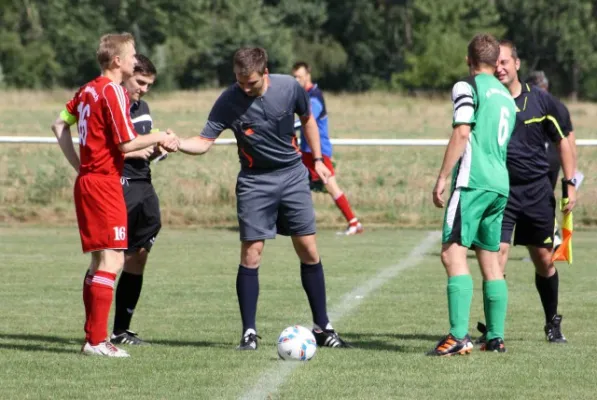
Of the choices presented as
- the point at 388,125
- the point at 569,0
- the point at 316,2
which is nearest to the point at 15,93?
the point at 388,125

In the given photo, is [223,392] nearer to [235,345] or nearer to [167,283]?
[235,345]

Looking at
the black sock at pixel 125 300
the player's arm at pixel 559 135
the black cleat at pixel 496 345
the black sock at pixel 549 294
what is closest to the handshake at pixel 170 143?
the black sock at pixel 125 300

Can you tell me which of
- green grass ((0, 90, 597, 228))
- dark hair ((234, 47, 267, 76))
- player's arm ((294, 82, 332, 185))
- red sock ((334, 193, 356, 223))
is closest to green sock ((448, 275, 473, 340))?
player's arm ((294, 82, 332, 185))

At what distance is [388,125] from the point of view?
39.5 m

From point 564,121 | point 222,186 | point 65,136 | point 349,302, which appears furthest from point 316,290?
point 222,186

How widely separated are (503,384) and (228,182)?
11.2 meters

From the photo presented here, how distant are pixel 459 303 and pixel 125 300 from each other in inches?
88.3

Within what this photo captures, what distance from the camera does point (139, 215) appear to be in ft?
26.1

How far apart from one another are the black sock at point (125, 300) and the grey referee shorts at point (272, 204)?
2.96ft

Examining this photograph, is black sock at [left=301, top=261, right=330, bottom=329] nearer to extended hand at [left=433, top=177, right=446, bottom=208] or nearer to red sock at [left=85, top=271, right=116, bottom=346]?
extended hand at [left=433, top=177, right=446, bottom=208]

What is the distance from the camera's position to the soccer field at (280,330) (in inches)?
249

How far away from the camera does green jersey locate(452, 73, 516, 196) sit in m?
7.10

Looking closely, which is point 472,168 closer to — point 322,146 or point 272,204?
point 272,204

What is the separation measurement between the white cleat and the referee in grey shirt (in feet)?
2.50
